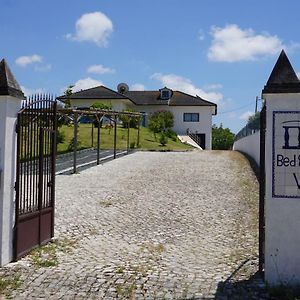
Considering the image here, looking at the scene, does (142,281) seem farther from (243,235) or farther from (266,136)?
(243,235)

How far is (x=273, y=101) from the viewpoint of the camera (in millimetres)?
6484

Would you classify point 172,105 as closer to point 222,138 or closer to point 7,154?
point 222,138

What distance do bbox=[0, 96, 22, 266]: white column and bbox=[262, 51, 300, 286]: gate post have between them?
12.1 ft

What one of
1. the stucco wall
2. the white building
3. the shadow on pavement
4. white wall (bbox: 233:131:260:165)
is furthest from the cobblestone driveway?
the stucco wall

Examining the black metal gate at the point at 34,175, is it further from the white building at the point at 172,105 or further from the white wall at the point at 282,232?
the white building at the point at 172,105

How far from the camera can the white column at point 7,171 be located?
729 centimetres

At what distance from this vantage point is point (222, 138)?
2867 inches

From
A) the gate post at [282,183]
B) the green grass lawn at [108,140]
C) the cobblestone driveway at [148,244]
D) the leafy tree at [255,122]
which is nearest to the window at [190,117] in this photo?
the green grass lawn at [108,140]

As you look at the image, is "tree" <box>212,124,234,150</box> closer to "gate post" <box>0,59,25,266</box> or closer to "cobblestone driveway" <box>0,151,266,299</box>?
"cobblestone driveway" <box>0,151,266,299</box>

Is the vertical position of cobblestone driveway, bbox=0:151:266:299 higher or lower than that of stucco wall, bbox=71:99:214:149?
lower

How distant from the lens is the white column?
23.9ft

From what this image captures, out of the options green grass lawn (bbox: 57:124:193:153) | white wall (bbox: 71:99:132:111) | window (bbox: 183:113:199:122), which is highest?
white wall (bbox: 71:99:132:111)

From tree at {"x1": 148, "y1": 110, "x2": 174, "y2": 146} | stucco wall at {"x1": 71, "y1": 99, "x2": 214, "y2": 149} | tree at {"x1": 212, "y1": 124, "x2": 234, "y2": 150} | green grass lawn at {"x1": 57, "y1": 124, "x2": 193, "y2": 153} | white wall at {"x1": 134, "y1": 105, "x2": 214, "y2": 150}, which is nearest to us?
green grass lawn at {"x1": 57, "y1": 124, "x2": 193, "y2": 153}

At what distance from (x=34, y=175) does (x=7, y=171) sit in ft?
4.18
